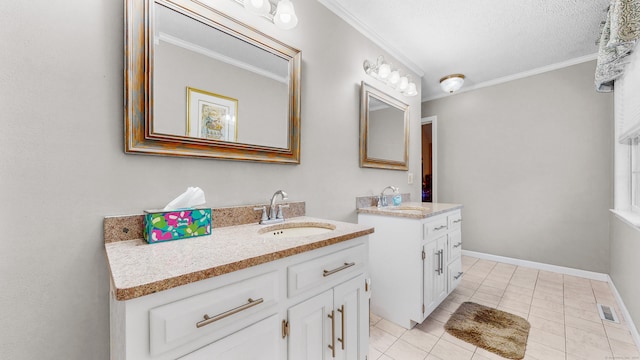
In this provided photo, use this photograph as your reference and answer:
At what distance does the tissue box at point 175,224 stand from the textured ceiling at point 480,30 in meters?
1.75

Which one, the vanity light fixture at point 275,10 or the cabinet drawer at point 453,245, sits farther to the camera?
the cabinet drawer at point 453,245

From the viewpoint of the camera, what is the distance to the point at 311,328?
96 centimetres

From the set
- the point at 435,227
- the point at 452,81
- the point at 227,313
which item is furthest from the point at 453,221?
the point at 227,313

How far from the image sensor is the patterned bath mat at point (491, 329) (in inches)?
63.5

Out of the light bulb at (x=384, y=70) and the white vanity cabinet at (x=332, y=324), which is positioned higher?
the light bulb at (x=384, y=70)

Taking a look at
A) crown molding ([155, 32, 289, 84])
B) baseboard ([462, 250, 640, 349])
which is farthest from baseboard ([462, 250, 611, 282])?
crown molding ([155, 32, 289, 84])

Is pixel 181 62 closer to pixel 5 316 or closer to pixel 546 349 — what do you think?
pixel 5 316

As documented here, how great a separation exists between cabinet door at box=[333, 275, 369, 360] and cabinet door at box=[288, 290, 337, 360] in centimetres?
5

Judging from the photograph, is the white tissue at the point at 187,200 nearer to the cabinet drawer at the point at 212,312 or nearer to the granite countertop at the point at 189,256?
the granite countertop at the point at 189,256

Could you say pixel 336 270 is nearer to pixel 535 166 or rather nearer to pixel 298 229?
pixel 298 229

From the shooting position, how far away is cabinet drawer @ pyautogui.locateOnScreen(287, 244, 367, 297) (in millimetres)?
913

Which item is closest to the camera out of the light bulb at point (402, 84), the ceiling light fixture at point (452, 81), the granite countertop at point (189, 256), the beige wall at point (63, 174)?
the granite countertop at point (189, 256)

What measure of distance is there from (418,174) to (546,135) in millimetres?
1590

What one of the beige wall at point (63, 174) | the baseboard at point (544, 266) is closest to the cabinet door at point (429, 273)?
the beige wall at point (63, 174)
